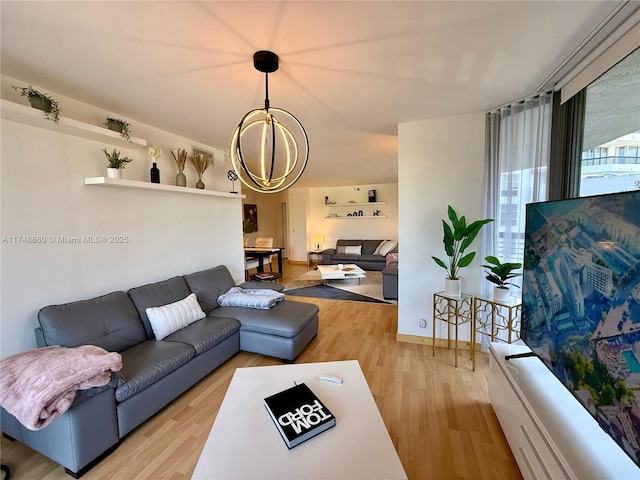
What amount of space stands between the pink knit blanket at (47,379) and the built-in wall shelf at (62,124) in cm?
154

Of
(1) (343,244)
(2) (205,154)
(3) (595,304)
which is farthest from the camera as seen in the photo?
(1) (343,244)

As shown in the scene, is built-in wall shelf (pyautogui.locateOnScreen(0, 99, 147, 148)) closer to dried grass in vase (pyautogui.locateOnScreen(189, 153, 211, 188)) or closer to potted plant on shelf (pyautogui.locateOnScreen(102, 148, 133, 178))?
potted plant on shelf (pyautogui.locateOnScreen(102, 148, 133, 178))

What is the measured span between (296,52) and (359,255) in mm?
6237

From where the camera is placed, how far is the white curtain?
230 cm

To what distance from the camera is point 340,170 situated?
565 cm

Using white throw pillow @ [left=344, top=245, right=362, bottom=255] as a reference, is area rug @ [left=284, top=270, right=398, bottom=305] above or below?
below

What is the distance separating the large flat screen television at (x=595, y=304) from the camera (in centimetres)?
96

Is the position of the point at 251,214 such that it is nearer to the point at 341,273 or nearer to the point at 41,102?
the point at 341,273

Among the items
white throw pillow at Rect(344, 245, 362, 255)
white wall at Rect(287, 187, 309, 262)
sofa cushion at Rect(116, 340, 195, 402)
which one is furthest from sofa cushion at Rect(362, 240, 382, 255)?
sofa cushion at Rect(116, 340, 195, 402)

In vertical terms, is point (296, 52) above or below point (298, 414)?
above

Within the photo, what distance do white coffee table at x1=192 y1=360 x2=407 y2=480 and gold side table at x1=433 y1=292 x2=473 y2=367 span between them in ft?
4.88

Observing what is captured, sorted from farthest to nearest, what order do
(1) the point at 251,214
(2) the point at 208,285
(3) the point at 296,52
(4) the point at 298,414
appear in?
(1) the point at 251,214, (2) the point at 208,285, (3) the point at 296,52, (4) the point at 298,414

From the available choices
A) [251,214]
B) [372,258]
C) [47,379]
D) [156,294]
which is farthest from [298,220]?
[47,379]

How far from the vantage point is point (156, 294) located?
8.69 feet
